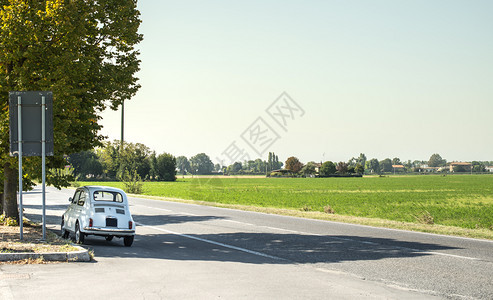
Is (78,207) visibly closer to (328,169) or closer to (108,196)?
(108,196)

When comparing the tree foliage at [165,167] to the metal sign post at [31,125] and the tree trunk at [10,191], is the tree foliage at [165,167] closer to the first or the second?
the tree trunk at [10,191]

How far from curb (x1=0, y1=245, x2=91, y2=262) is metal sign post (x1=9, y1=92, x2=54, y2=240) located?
2.52 meters

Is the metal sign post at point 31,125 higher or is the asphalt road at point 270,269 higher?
the metal sign post at point 31,125

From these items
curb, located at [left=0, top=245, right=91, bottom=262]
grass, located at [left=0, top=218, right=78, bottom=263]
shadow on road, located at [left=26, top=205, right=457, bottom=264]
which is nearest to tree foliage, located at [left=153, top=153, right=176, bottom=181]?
grass, located at [left=0, top=218, right=78, bottom=263]

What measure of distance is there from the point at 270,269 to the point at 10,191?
1033 cm

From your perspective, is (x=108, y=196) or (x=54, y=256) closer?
(x=54, y=256)

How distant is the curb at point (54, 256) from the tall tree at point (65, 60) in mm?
4143

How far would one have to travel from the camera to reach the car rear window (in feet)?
45.9

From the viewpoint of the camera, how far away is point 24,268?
962 centimetres

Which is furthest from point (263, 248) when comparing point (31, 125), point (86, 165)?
point (86, 165)

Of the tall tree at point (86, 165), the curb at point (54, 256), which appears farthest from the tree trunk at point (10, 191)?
the tall tree at point (86, 165)

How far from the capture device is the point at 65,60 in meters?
14.0

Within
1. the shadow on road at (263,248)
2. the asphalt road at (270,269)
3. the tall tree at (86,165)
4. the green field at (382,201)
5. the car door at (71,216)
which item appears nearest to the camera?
the asphalt road at (270,269)

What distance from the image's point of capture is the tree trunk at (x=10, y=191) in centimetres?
1623
